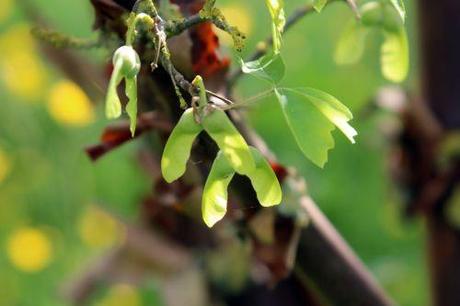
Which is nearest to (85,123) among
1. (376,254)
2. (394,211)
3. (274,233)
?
(376,254)

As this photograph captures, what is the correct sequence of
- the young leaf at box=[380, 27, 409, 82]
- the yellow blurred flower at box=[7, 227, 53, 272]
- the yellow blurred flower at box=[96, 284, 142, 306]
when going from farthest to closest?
the yellow blurred flower at box=[7, 227, 53, 272], the yellow blurred flower at box=[96, 284, 142, 306], the young leaf at box=[380, 27, 409, 82]

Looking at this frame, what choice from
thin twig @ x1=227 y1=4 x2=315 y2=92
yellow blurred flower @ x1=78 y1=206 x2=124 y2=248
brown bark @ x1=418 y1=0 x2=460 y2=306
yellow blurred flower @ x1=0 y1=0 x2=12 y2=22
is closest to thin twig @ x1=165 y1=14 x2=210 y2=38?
thin twig @ x1=227 y1=4 x2=315 y2=92

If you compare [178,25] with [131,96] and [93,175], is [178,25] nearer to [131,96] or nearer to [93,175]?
[131,96]

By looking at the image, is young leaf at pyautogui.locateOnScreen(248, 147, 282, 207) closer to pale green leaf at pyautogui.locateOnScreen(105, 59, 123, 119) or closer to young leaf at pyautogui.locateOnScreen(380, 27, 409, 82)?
pale green leaf at pyautogui.locateOnScreen(105, 59, 123, 119)

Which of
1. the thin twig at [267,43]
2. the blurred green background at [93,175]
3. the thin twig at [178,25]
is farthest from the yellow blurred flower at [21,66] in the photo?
the thin twig at [178,25]

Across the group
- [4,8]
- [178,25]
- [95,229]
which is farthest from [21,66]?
[178,25]

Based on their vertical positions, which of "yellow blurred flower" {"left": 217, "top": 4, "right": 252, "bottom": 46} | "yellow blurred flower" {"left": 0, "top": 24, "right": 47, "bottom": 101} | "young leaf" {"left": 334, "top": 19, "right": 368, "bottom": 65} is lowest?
"yellow blurred flower" {"left": 0, "top": 24, "right": 47, "bottom": 101}
